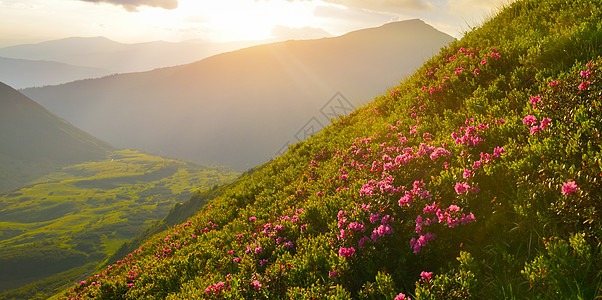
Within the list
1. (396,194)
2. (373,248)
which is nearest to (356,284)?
(373,248)

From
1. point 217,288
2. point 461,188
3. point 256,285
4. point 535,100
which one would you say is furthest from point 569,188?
point 217,288

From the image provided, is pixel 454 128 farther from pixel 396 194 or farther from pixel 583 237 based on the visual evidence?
pixel 583 237

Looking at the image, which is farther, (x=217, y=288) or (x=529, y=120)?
(x=217, y=288)

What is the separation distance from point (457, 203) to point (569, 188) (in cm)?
158

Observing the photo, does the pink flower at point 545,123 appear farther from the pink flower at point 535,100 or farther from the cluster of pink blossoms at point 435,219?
the cluster of pink blossoms at point 435,219

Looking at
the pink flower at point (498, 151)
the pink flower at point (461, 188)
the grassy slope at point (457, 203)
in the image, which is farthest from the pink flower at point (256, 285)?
the pink flower at point (498, 151)

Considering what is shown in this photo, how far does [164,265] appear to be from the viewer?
10133 millimetres

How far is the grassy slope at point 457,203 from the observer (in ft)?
14.8

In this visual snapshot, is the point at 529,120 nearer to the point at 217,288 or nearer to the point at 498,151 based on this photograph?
the point at 498,151

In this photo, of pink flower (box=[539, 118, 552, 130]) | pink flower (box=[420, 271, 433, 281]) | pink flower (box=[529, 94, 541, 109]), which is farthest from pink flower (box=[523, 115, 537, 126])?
pink flower (box=[420, 271, 433, 281])

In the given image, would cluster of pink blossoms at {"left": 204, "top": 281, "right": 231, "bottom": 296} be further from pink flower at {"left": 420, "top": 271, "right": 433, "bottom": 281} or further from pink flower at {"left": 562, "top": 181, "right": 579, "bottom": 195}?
pink flower at {"left": 562, "top": 181, "right": 579, "bottom": 195}

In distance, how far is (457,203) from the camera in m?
5.67

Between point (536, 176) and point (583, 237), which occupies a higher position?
point (536, 176)

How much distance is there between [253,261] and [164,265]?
436 centimetres
